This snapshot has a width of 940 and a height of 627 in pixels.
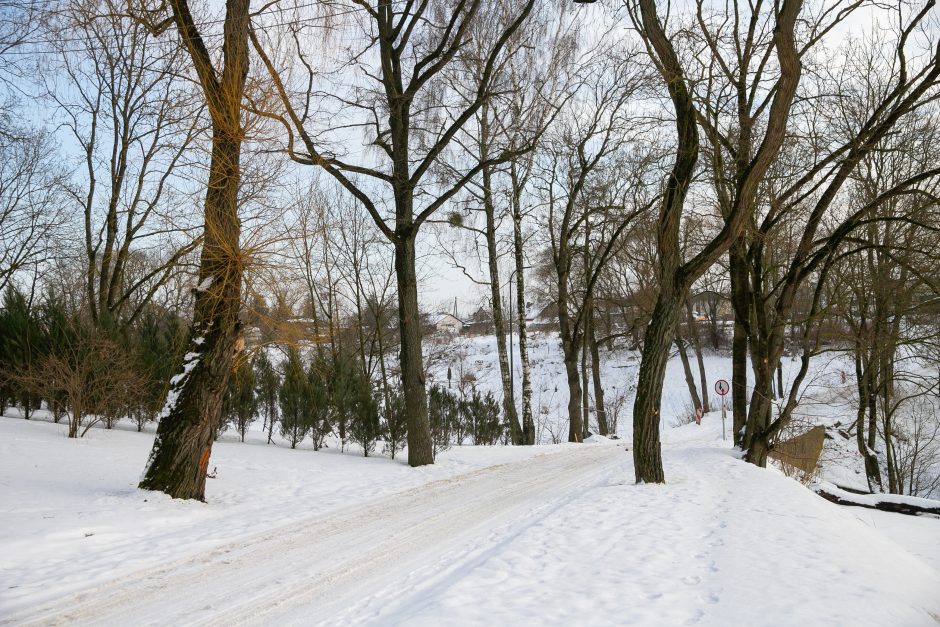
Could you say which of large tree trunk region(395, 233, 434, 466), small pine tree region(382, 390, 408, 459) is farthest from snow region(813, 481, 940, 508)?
small pine tree region(382, 390, 408, 459)

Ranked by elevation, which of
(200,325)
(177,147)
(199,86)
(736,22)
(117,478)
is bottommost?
(117,478)

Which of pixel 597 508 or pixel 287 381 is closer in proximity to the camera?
pixel 597 508

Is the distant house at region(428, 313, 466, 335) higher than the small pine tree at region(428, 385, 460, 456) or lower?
higher

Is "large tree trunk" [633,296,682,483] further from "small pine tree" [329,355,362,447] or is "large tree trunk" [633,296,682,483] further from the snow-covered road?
"small pine tree" [329,355,362,447]

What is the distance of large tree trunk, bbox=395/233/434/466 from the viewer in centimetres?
1074

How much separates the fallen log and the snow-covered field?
2.42m

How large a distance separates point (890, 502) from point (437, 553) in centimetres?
1117

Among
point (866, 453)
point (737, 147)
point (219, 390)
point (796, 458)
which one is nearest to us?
point (219, 390)

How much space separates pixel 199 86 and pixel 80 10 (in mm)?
1318

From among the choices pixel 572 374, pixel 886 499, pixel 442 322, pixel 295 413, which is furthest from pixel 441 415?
pixel 442 322

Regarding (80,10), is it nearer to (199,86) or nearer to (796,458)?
(199,86)

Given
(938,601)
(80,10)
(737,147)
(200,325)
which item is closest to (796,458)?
(737,147)

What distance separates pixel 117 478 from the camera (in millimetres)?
7230

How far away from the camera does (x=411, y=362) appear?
425 inches
